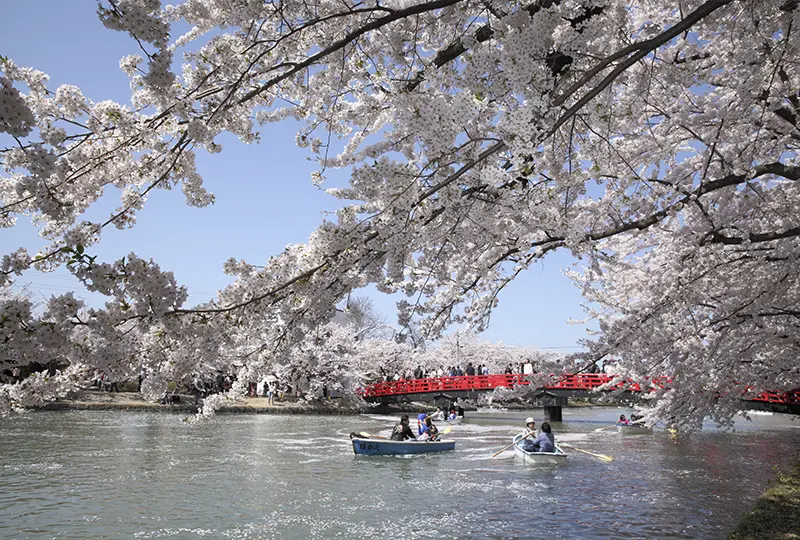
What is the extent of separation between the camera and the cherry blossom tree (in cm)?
320

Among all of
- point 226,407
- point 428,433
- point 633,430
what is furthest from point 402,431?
point 226,407

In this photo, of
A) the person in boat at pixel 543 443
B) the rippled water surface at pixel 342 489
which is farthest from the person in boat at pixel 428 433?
the person in boat at pixel 543 443

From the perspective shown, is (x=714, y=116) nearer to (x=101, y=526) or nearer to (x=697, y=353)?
(x=697, y=353)

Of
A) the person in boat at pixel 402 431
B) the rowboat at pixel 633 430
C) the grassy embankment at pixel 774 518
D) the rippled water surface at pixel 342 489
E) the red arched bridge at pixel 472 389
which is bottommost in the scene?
the rowboat at pixel 633 430

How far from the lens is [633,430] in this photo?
2655cm

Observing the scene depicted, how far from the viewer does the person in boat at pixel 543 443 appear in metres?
14.9

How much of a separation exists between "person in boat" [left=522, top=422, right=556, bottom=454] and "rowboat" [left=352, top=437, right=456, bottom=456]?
2762mm

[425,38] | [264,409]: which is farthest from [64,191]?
[264,409]

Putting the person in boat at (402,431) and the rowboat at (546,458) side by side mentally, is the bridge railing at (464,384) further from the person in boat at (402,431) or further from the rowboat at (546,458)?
the rowboat at (546,458)

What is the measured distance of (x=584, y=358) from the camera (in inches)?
328

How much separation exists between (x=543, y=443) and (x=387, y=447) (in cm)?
426

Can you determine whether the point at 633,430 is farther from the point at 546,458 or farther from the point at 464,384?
the point at 546,458

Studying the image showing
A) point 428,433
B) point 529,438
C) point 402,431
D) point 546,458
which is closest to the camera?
point 546,458

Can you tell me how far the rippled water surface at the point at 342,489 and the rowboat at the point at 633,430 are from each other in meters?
5.43
